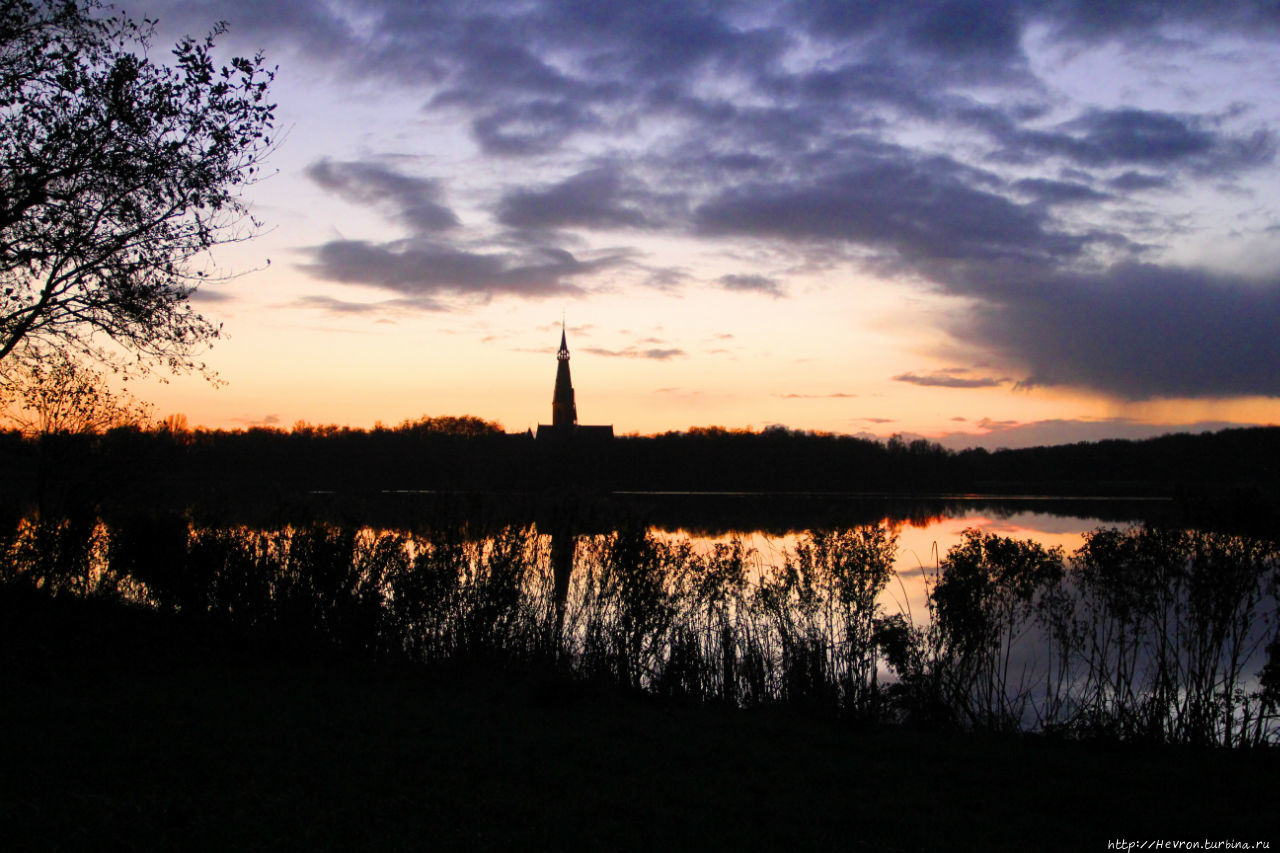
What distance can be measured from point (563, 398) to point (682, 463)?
36.7 m

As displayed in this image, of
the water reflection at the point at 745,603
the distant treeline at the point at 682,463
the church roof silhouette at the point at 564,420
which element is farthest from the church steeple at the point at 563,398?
the water reflection at the point at 745,603

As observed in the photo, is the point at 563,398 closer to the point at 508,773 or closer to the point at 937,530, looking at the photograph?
the point at 937,530

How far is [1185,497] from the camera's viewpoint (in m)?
9.87

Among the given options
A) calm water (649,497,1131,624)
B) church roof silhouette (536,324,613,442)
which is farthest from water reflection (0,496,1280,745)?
church roof silhouette (536,324,613,442)

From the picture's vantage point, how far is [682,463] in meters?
89.1

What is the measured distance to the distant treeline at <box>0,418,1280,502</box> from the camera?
5856 cm

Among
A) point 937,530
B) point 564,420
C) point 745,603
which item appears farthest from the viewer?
point 564,420

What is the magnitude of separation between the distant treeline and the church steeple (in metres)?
15.4

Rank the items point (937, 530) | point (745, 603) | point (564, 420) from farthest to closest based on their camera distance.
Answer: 1. point (564, 420)
2. point (937, 530)
3. point (745, 603)

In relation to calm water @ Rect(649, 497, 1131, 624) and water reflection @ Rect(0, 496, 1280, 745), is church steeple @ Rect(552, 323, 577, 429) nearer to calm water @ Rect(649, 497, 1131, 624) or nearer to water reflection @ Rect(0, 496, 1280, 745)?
calm water @ Rect(649, 497, 1131, 624)

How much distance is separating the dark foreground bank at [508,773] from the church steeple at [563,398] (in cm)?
10852

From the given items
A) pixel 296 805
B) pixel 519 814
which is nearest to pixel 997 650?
pixel 519 814

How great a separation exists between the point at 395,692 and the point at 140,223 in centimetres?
673

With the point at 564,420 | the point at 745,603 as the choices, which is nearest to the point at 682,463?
the point at 564,420
